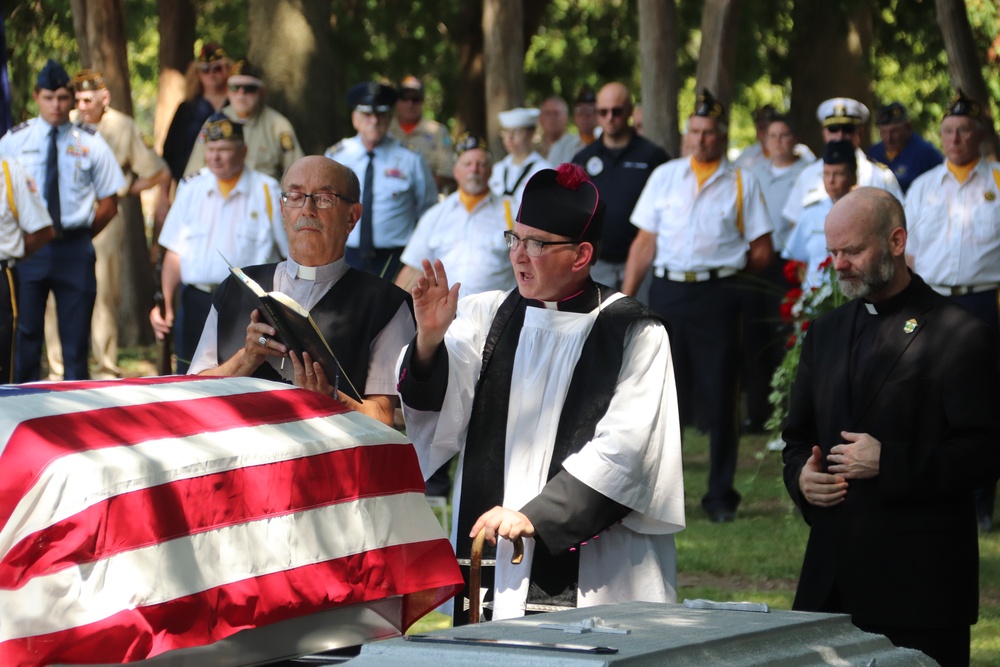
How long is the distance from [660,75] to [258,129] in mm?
3447

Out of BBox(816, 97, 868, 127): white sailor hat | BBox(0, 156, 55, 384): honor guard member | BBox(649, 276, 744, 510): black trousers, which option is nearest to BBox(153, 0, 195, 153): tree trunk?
BBox(0, 156, 55, 384): honor guard member

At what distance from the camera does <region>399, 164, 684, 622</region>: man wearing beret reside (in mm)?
4441

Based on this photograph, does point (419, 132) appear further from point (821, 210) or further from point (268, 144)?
point (821, 210)

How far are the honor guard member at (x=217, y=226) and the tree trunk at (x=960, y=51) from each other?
4.86 m

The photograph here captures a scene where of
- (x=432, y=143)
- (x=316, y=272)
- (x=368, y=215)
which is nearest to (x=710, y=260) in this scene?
(x=368, y=215)

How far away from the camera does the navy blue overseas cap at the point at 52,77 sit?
36.0 feet

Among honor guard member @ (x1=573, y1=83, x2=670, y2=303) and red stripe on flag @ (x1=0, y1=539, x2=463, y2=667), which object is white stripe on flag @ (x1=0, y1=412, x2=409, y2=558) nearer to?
red stripe on flag @ (x1=0, y1=539, x2=463, y2=667)

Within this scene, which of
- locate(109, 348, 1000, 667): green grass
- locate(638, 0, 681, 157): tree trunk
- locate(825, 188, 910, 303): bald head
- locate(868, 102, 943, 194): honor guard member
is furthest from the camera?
locate(638, 0, 681, 157): tree trunk

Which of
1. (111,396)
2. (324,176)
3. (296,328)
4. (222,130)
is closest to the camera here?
(111,396)

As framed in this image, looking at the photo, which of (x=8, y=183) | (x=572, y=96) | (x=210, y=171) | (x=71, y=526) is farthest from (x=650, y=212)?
(x=572, y=96)

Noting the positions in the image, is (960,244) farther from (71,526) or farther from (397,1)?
(397,1)

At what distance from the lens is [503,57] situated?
1550 centimetres

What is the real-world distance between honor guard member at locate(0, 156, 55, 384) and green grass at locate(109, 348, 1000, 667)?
407 cm


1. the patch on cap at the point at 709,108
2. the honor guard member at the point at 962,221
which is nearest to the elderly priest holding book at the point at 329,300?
the patch on cap at the point at 709,108
